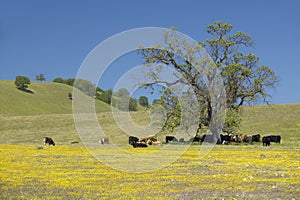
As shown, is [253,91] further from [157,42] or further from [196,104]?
[157,42]

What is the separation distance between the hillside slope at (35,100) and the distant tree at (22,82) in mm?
1945

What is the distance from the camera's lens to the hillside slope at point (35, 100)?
143850mm

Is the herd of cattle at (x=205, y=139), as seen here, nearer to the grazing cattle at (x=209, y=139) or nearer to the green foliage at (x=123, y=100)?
the grazing cattle at (x=209, y=139)

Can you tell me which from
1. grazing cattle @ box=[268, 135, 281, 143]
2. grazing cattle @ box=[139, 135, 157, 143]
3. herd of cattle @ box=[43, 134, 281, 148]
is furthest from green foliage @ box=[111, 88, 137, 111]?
grazing cattle @ box=[268, 135, 281, 143]

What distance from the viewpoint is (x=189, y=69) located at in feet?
161

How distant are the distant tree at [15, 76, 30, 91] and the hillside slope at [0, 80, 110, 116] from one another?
1945 mm

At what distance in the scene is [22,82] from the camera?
6693 inches

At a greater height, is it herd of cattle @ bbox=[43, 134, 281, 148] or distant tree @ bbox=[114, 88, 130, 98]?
distant tree @ bbox=[114, 88, 130, 98]

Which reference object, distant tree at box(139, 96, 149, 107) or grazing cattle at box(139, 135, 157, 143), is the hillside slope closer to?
distant tree at box(139, 96, 149, 107)

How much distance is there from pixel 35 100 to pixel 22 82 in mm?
14295

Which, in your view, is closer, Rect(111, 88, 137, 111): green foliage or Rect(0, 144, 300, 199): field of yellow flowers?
Rect(0, 144, 300, 199): field of yellow flowers

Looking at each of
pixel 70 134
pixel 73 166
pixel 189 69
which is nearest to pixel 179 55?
pixel 189 69

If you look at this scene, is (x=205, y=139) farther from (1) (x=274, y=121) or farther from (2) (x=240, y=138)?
(1) (x=274, y=121)

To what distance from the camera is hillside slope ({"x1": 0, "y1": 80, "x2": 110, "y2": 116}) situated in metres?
144
